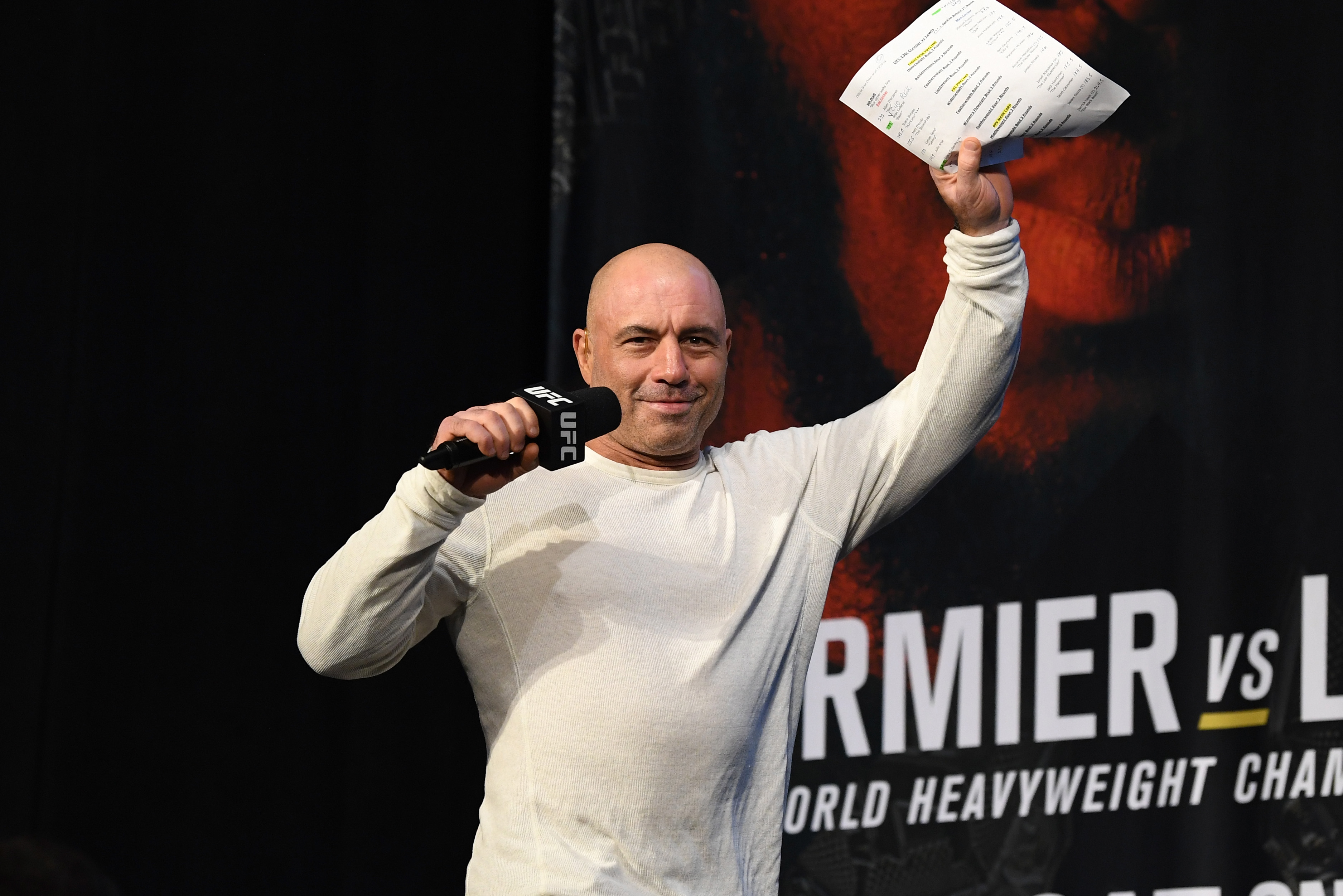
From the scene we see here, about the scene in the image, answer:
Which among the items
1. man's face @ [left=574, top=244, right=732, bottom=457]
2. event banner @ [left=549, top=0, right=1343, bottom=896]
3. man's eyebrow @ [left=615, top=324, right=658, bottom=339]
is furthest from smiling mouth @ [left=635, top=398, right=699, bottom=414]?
event banner @ [left=549, top=0, right=1343, bottom=896]

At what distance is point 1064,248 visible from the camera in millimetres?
3453

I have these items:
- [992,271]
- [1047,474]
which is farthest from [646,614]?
[1047,474]

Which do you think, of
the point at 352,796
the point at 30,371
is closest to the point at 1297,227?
the point at 352,796

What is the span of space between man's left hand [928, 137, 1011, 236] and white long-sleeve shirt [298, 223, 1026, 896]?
0.07 feet

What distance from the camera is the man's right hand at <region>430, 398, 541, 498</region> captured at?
1726 millimetres

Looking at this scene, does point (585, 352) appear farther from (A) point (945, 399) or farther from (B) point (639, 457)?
(A) point (945, 399)

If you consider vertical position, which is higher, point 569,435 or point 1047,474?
point 569,435

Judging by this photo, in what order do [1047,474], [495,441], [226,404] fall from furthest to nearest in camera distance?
[1047,474]
[226,404]
[495,441]

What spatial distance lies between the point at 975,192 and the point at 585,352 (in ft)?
2.09

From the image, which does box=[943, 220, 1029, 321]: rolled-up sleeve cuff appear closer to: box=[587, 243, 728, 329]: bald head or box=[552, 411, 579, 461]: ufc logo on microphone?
box=[587, 243, 728, 329]: bald head

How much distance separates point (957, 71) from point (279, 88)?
5.79ft

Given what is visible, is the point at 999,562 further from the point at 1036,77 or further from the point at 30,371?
the point at 30,371

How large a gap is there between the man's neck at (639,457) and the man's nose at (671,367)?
0.10m

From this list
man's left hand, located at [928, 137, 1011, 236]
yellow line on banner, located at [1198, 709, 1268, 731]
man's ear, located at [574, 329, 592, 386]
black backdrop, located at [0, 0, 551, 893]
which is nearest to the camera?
man's left hand, located at [928, 137, 1011, 236]
